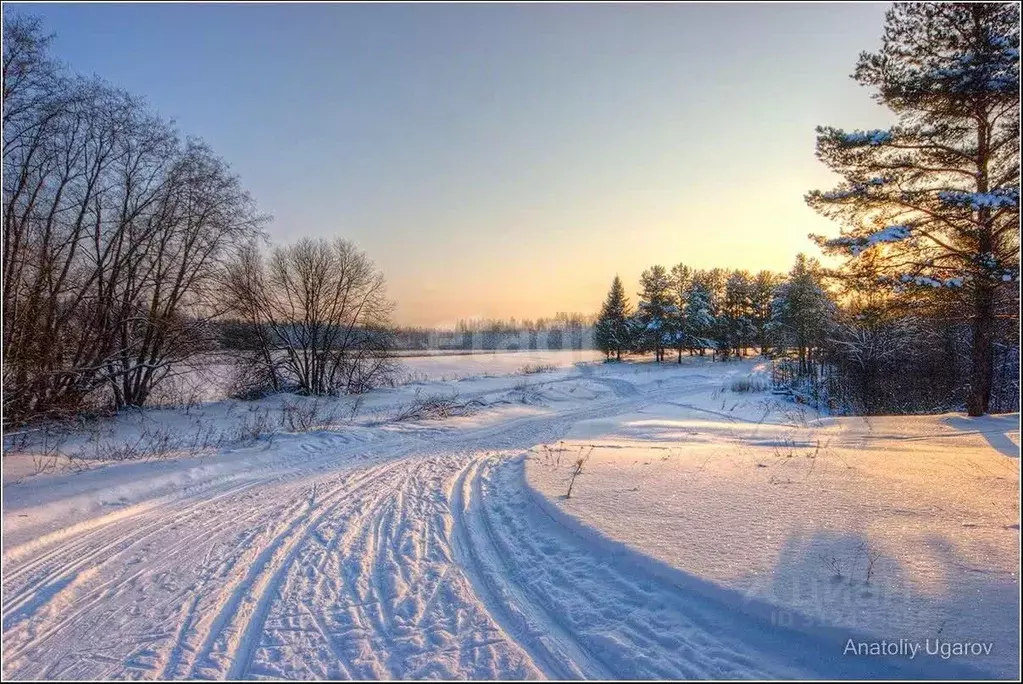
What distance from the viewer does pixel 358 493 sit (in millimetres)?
6926

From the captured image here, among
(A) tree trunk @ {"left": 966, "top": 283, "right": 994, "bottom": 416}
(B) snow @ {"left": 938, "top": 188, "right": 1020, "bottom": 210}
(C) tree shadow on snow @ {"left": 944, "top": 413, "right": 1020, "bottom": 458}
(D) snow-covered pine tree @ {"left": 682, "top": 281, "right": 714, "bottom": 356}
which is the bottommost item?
(C) tree shadow on snow @ {"left": 944, "top": 413, "right": 1020, "bottom": 458}

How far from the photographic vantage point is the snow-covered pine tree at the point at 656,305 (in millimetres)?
51094

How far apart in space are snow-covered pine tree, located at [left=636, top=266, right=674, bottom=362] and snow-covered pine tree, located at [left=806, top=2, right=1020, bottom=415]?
4681cm

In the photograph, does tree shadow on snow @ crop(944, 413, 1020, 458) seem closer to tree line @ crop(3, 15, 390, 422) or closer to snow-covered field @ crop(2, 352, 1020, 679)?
snow-covered field @ crop(2, 352, 1020, 679)

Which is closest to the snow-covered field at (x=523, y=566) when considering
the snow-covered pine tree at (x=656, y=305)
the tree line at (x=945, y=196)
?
→ the tree line at (x=945, y=196)

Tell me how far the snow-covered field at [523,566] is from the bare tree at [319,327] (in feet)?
56.7

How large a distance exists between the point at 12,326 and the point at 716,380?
36.7 m

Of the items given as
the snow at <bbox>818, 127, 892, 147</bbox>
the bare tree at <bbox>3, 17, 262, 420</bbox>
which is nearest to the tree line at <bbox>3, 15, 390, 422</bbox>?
the bare tree at <bbox>3, 17, 262, 420</bbox>

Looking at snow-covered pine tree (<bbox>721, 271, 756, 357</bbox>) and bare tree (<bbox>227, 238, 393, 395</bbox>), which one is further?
snow-covered pine tree (<bbox>721, 271, 756, 357</bbox>)

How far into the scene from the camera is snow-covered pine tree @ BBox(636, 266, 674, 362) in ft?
168

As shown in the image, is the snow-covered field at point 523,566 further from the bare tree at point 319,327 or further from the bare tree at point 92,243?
the bare tree at point 319,327

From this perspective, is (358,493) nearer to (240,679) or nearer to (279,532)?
(279,532)

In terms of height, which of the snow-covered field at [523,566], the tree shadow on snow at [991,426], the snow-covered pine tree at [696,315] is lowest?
the snow-covered field at [523,566]

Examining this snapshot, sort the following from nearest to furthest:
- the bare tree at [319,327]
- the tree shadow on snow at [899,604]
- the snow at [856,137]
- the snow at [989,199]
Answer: the snow at [989,199] < the tree shadow on snow at [899,604] < the snow at [856,137] < the bare tree at [319,327]
